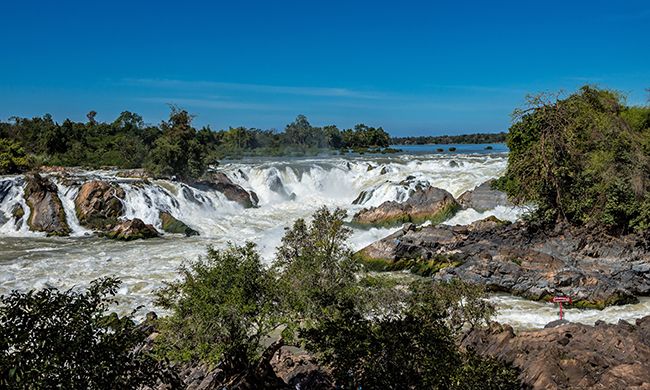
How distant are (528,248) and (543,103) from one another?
828 cm

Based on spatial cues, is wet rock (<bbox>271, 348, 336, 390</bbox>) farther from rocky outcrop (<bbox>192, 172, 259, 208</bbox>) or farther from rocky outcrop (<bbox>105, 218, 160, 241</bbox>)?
rocky outcrop (<bbox>192, 172, 259, 208</bbox>)

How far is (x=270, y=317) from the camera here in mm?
8859

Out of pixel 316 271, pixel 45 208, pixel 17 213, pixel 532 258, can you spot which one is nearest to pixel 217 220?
pixel 45 208

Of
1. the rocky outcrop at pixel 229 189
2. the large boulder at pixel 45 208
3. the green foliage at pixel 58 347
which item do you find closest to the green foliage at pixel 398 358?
the green foliage at pixel 58 347

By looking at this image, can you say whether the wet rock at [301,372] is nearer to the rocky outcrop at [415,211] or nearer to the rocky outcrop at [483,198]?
the rocky outcrop at [415,211]

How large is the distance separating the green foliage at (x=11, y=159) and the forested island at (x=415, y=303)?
36.9 meters

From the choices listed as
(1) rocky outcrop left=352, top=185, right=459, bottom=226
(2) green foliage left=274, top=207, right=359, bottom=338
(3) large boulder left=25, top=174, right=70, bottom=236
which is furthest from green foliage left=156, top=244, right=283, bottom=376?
(3) large boulder left=25, top=174, right=70, bottom=236

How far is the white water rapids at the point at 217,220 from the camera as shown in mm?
20078

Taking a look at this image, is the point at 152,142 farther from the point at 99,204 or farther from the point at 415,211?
the point at 415,211

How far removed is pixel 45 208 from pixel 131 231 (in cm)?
694

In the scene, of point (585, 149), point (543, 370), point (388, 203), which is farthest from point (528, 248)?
point (543, 370)

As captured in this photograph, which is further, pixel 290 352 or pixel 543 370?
pixel 290 352

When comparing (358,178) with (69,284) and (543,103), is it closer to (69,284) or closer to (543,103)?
(543,103)

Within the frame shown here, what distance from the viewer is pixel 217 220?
34.9 meters
